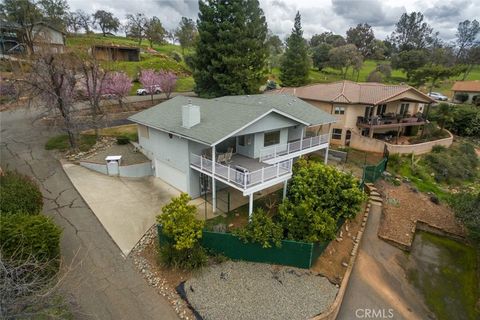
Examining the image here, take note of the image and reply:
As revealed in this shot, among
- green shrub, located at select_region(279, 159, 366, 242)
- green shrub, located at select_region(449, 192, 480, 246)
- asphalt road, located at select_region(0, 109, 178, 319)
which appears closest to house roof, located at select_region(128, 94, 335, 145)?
green shrub, located at select_region(279, 159, 366, 242)

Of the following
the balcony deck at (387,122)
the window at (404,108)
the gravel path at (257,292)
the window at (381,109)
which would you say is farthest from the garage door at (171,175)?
the window at (404,108)

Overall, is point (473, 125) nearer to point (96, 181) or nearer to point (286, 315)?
point (286, 315)

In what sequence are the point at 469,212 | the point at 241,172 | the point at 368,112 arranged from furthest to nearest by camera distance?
the point at 368,112 → the point at 469,212 → the point at 241,172

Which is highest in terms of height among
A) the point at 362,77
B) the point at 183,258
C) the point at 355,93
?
the point at 362,77

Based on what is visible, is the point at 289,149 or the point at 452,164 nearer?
the point at 289,149

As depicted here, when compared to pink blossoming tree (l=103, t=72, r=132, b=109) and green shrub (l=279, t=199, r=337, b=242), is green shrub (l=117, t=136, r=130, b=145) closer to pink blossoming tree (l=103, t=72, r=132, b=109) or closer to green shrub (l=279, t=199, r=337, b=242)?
pink blossoming tree (l=103, t=72, r=132, b=109)

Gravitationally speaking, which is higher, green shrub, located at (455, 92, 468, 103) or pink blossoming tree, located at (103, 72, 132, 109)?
pink blossoming tree, located at (103, 72, 132, 109)

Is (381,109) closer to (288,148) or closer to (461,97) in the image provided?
(288,148)

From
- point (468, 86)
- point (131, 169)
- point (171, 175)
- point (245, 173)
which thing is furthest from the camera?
point (468, 86)

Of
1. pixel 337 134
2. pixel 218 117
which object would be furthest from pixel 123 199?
pixel 337 134
